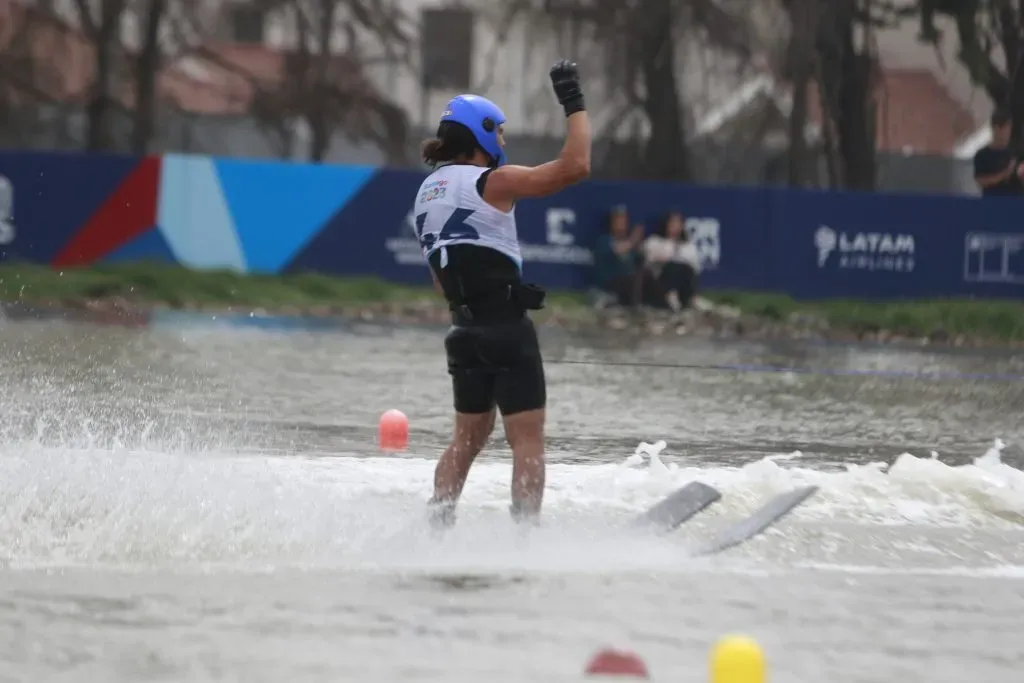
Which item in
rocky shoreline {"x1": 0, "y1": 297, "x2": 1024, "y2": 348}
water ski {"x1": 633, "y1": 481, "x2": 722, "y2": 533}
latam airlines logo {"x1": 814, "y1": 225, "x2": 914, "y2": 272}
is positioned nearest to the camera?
water ski {"x1": 633, "y1": 481, "x2": 722, "y2": 533}

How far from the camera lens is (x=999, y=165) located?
79.2ft

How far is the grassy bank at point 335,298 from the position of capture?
2086 centimetres

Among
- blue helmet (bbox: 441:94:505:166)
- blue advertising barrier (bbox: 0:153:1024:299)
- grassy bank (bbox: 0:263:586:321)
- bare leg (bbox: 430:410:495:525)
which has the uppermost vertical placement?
blue helmet (bbox: 441:94:505:166)

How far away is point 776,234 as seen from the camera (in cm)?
2264

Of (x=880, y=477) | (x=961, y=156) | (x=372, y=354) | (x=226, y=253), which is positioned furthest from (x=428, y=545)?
(x=961, y=156)

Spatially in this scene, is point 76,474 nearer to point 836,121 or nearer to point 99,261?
point 99,261

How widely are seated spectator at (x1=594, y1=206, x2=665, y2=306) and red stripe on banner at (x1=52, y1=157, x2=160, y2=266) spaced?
543 centimetres

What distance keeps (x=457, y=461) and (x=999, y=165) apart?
18.2m

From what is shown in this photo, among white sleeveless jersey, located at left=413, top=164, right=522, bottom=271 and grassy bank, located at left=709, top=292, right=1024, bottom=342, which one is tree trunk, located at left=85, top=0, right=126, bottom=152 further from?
white sleeveless jersey, located at left=413, top=164, right=522, bottom=271

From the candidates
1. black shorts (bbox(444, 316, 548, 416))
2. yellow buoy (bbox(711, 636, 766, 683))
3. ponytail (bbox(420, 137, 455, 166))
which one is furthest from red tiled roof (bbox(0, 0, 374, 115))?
yellow buoy (bbox(711, 636, 766, 683))

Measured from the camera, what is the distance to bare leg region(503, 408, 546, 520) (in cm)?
720

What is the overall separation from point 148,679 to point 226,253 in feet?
56.9

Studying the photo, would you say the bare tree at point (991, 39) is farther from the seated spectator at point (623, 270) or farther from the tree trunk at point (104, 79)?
the tree trunk at point (104, 79)

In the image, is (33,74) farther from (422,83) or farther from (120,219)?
(422,83)
